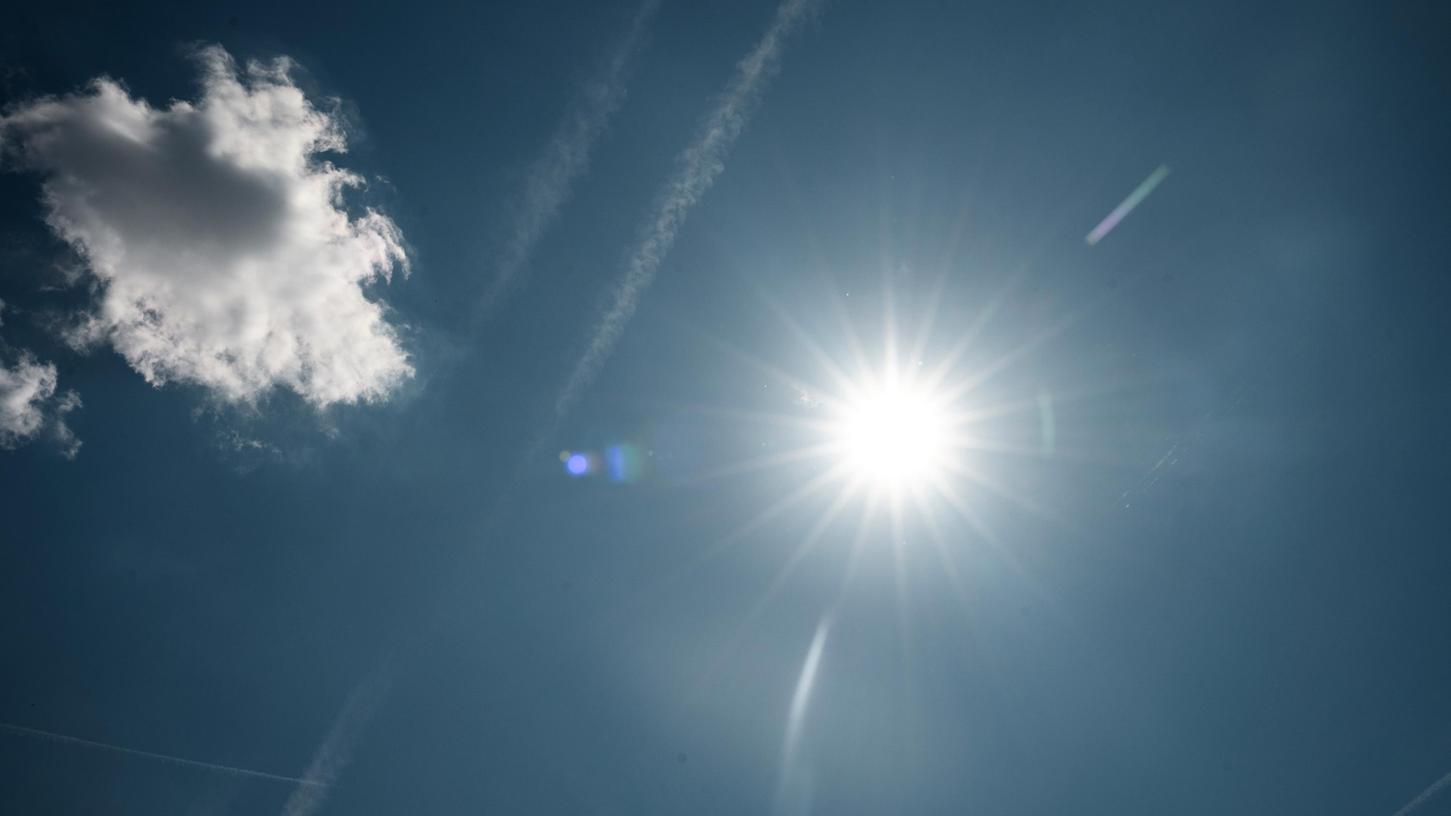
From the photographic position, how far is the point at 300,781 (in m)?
33.4

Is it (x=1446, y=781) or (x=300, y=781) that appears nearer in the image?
(x=300, y=781)

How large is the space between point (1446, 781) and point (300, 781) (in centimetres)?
4828

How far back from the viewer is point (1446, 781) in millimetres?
35969

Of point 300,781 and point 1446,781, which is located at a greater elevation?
point 1446,781
